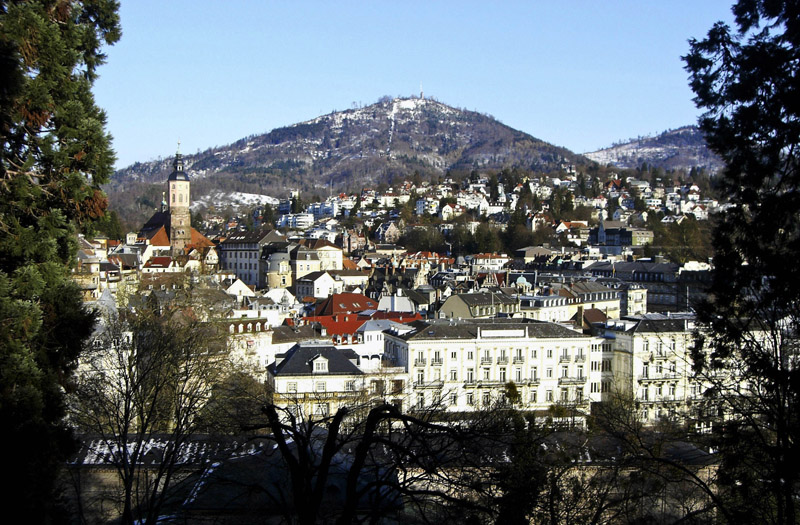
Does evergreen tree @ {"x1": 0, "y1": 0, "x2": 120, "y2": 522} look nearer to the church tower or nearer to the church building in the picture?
the church building

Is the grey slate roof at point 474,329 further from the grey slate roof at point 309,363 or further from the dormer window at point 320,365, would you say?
the dormer window at point 320,365

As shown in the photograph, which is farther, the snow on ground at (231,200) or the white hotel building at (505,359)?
the snow on ground at (231,200)

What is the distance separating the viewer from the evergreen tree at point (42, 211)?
7.62 metres

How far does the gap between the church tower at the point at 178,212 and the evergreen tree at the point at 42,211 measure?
6483cm

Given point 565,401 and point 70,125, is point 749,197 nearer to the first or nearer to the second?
point 70,125

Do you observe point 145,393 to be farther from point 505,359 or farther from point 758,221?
point 505,359

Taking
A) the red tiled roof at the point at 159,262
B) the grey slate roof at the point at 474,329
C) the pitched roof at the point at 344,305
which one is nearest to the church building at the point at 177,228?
the red tiled roof at the point at 159,262

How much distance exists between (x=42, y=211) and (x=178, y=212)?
6672 cm

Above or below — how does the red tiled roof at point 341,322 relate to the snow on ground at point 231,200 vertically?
below

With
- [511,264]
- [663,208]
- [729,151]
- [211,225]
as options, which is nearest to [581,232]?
[511,264]

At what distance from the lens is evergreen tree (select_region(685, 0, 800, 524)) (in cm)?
744

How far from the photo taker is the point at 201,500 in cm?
857

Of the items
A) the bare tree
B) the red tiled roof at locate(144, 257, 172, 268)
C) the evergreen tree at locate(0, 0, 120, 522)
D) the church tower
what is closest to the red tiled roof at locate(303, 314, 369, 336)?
the bare tree

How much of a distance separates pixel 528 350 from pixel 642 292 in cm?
2942
